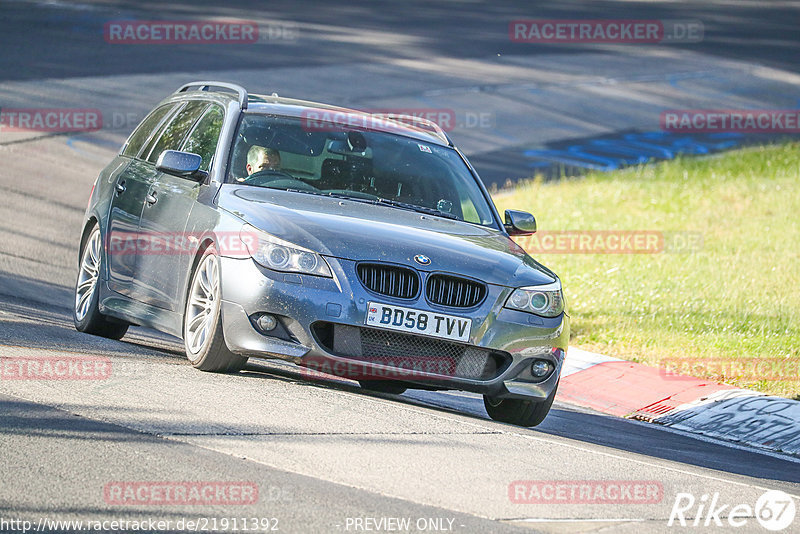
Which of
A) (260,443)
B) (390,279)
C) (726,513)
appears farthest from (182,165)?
(726,513)

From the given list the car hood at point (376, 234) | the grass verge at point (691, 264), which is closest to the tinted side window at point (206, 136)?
the car hood at point (376, 234)

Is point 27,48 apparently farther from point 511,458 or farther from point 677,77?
point 511,458

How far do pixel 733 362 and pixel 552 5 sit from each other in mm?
32712

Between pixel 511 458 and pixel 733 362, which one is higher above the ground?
pixel 511 458

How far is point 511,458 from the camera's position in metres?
6.62

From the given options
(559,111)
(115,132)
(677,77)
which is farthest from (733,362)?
(677,77)

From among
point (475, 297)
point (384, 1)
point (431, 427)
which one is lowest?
point (384, 1)

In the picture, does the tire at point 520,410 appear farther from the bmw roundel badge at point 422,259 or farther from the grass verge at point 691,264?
the grass verge at point 691,264

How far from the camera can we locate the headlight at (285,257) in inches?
285

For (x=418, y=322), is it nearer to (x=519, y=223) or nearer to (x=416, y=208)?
(x=416, y=208)

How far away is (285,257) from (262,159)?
1325 mm

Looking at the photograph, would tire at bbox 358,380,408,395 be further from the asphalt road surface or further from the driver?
the driver

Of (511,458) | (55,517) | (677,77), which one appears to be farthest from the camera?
(677,77)

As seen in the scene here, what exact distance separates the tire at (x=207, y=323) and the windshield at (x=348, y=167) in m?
0.77
